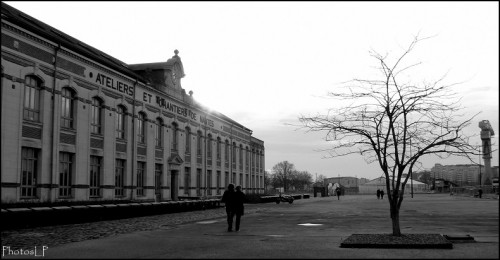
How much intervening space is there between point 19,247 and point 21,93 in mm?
12837

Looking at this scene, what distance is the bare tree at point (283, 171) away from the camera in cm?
16062

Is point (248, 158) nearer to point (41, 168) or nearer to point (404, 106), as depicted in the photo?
point (41, 168)

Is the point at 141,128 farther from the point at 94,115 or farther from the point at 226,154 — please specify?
the point at 226,154

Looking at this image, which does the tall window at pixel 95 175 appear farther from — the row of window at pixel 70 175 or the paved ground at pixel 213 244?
the paved ground at pixel 213 244

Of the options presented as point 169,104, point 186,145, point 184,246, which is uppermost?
point 169,104

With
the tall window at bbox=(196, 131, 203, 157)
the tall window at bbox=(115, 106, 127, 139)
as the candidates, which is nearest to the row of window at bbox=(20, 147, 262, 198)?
the tall window at bbox=(115, 106, 127, 139)

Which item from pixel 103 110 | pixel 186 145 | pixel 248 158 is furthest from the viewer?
pixel 248 158

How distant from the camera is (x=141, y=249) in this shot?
1195 centimetres

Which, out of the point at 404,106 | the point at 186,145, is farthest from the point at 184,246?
the point at 186,145

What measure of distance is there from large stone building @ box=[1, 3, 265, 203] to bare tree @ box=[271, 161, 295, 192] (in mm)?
113261

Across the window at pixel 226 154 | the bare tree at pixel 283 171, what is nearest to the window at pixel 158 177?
the window at pixel 226 154

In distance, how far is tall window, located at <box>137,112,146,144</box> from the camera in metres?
35.8

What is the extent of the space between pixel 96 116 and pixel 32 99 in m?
6.12

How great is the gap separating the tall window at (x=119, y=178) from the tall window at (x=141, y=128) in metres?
2.89
